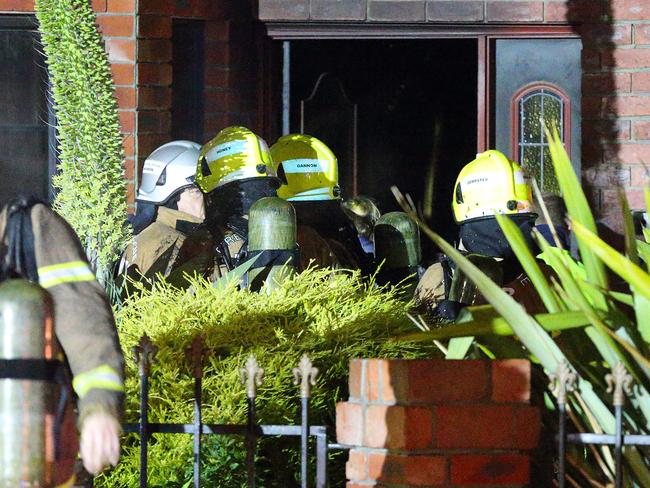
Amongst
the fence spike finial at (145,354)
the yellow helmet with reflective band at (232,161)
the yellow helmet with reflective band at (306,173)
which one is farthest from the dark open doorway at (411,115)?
the fence spike finial at (145,354)

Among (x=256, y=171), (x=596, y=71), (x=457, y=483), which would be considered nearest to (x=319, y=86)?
(x=596, y=71)

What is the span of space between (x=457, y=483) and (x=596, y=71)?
5.33m

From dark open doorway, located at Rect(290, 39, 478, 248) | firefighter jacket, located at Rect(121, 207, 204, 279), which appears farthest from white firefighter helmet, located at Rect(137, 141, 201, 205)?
dark open doorway, located at Rect(290, 39, 478, 248)

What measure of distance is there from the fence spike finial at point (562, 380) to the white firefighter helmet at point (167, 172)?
3.63 metres

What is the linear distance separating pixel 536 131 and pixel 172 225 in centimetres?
294

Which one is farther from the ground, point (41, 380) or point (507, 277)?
point (507, 277)

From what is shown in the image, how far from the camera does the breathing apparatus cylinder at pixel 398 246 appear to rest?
6.66 metres

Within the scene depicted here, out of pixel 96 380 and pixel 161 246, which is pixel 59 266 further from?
pixel 161 246

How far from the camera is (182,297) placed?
15.5 feet

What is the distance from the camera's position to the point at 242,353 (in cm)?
449

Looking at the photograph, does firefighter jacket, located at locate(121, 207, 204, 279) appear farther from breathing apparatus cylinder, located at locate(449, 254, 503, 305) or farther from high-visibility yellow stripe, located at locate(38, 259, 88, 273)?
high-visibility yellow stripe, located at locate(38, 259, 88, 273)

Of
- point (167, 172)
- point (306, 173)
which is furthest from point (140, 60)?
point (306, 173)

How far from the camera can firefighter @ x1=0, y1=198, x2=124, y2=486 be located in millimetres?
2867

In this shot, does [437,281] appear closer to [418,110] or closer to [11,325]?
[11,325]
